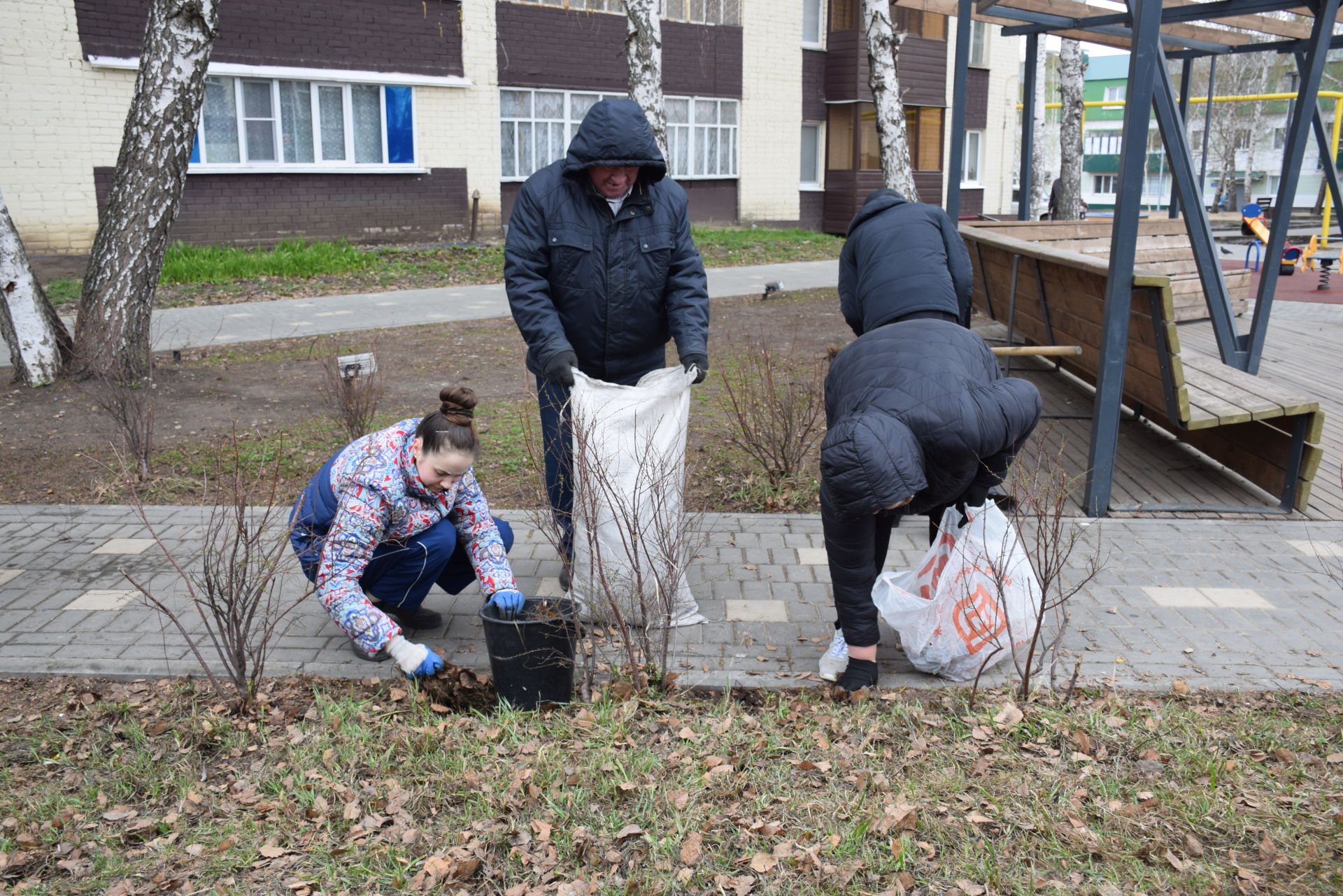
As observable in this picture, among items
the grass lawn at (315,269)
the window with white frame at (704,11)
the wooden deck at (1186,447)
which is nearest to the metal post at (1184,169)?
the wooden deck at (1186,447)

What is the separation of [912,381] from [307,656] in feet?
7.39

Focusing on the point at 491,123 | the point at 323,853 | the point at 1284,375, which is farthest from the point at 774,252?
the point at 323,853

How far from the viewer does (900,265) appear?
365 cm

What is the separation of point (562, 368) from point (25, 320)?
5.42 metres

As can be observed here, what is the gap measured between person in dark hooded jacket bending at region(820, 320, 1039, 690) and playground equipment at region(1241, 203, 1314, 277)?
10538 mm

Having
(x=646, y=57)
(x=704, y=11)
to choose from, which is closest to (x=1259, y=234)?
(x=646, y=57)

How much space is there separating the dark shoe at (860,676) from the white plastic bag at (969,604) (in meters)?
0.21

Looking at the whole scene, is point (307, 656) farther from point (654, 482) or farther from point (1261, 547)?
point (1261, 547)

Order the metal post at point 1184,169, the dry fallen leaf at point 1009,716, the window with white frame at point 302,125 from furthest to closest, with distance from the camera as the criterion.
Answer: the window with white frame at point 302,125 → the metal post at point 1184,169 → the dry fallen leaf at point 1009,716

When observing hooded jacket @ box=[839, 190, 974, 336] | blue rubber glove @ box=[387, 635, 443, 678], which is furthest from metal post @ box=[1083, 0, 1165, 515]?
blue rubber glove @ box=[387, 635, 443, 678]

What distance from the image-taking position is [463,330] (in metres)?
10.2

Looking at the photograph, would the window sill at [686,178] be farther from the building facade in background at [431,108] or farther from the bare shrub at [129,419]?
the bare shrub at [129,419]

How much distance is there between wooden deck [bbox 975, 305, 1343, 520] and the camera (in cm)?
534

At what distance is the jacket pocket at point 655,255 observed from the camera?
3.90 metres
